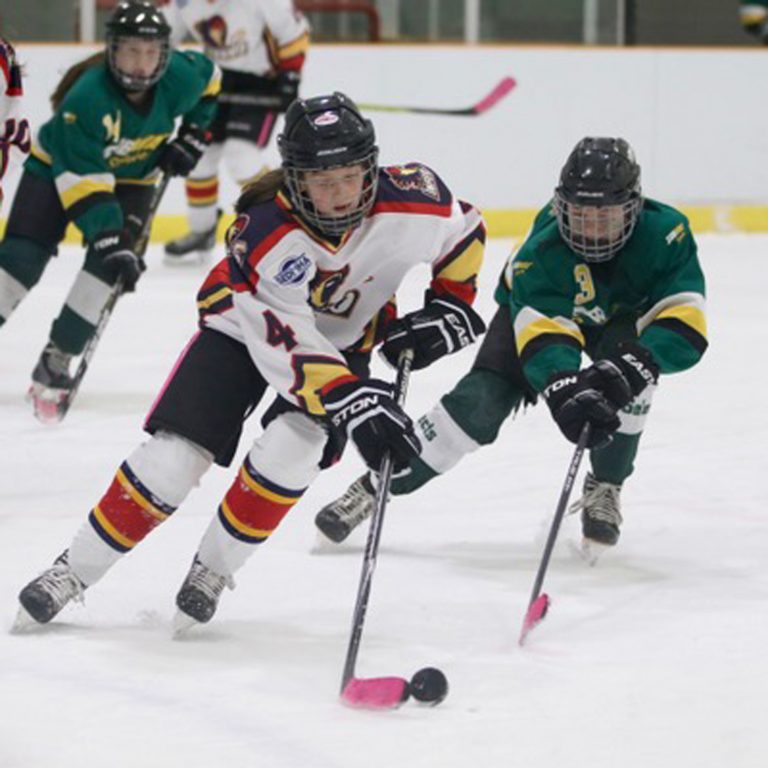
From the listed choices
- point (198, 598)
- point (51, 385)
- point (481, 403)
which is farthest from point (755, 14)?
point (198, 598)

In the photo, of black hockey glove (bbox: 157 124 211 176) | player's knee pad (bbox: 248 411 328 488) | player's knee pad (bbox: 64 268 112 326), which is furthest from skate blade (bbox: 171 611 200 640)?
black hockey glove (bbox: 157 124 211 176)

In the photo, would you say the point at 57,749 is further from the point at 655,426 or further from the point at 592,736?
the point at 655,426

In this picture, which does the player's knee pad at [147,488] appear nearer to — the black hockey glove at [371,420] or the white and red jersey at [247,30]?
the black hockey glove at [371,420]

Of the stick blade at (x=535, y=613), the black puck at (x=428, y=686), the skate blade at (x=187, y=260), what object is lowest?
the skate blade at (x=187, y=260)

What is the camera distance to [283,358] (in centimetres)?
265

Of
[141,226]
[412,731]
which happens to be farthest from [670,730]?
[141,226]

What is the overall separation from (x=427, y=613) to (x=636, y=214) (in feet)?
2.37

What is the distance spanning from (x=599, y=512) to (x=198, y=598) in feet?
2.77

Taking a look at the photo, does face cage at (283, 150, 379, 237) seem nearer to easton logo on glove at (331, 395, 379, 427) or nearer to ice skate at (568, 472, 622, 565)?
easton logo on glove at (331, 395, 379, 427)

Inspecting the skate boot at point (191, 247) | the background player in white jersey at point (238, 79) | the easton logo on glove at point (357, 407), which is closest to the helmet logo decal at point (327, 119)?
the easton logo on glove at point (357, 407)

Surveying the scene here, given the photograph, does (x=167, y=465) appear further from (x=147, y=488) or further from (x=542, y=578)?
(x=542, y=578)

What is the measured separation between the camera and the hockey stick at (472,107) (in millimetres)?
7477

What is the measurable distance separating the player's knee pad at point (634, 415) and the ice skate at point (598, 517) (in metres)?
0.12

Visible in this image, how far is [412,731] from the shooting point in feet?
7.55
